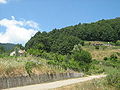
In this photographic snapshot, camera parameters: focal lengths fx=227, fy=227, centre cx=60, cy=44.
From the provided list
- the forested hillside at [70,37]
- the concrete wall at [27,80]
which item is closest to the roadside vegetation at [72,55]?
the forested hillside at [70,37]

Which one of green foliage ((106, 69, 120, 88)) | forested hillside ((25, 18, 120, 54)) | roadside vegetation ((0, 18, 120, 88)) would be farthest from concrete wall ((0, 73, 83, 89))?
forested hillside ((25, 18, 120, 54))

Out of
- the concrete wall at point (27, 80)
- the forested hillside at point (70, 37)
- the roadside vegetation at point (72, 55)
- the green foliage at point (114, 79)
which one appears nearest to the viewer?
the concrete wall at point (27, 80)

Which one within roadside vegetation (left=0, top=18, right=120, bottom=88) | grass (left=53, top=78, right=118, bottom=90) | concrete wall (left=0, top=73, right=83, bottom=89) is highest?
roadside vegetation (left=0, top=18, right=120, bottom=88)

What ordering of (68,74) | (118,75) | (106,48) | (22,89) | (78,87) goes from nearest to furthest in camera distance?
(22,89)
(78,87)
(118,75)
(68,74)
(106,48)

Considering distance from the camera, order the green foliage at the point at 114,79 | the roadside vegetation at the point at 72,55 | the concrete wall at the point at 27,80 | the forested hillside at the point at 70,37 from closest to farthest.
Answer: the concrete wall at the point at 27,80 < the green foliage at the point at 114,79 < the roadside vegetation at the point at 72,55 < the forested hillside at the point at 70,37

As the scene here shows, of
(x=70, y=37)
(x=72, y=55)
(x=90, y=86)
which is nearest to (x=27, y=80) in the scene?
(x=90, y=86)

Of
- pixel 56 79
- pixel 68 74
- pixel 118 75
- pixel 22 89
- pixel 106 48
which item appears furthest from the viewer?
pixel 106 48

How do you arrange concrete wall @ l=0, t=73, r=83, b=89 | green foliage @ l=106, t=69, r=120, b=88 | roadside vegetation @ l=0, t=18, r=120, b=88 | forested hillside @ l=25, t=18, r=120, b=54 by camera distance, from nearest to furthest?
concrete wall @ l=0, t=73, r=83, b=89 → green foliage @ l=106, t=69, r=120, b=88 → roadside vegetation @ l=0, t=18, r=120, b=88 → forested hillside @ l=25, t=18, r=120, b=54

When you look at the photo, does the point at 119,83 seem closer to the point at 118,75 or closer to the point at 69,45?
the point at 118,75

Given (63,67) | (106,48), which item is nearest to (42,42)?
(106,48)

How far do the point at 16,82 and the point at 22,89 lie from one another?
6.90ft

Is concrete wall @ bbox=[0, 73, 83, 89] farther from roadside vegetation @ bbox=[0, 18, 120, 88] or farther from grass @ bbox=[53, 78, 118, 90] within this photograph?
grass @ bbox=[53, 78, 118, 90]

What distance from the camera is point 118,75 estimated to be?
2353 cm

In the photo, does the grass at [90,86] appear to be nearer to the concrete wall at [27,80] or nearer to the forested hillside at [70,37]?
the concrete wall at [27,80]
